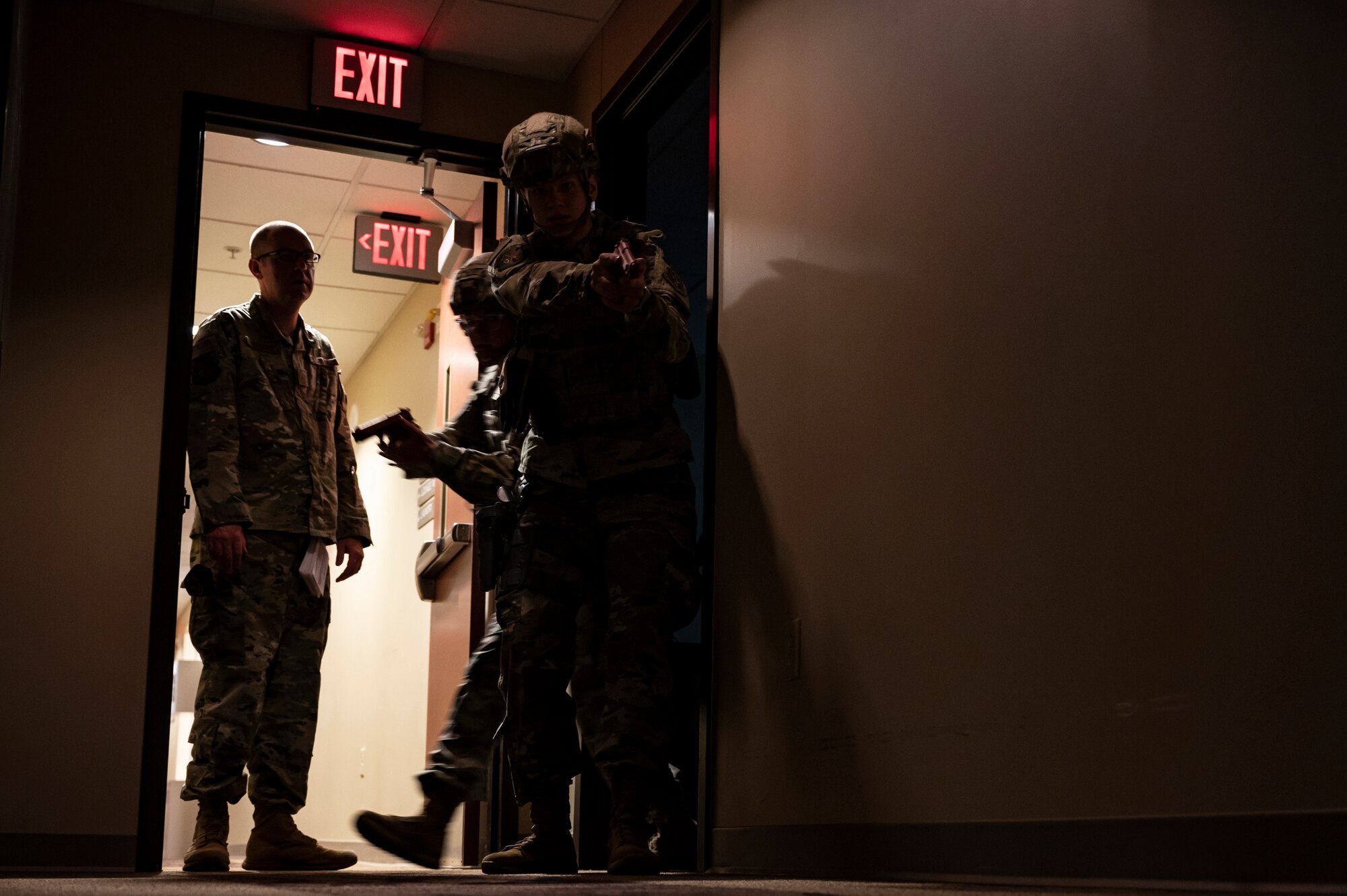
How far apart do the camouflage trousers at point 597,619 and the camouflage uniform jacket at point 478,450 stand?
0.26 m

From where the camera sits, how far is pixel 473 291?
3123 mm

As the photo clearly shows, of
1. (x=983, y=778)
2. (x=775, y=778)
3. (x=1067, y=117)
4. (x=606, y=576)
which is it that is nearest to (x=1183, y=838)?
(x=983, y=778)

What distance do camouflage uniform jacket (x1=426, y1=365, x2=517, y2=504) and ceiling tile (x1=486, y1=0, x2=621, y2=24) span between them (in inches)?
50.1

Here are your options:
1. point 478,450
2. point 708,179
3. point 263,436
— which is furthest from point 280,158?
point 478,450

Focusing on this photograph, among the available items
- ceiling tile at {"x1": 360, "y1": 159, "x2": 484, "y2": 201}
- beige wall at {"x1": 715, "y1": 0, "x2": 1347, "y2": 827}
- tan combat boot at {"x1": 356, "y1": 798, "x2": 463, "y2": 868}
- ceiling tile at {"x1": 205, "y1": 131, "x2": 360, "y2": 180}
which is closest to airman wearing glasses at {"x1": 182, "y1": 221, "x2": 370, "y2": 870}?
tan combat boot at {"x1": 356, "y1": 798, "x2": 463, "y2": 868}

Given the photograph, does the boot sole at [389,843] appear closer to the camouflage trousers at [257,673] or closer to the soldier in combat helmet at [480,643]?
the soldier in combat helmet at [480,643]

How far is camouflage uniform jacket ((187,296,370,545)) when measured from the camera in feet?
11.1

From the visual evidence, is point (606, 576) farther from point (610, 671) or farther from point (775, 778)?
point (775, 778)

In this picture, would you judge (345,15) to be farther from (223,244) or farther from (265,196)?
(223,244)

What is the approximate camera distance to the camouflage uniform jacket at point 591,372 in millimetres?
2717

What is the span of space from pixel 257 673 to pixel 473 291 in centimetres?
106

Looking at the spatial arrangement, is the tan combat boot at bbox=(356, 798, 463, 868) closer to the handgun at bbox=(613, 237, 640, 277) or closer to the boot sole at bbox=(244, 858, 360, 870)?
the boot sole at bbox=(244, 858, 360, 870)

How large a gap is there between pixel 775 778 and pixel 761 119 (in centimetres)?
138

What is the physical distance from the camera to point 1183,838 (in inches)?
61.0
